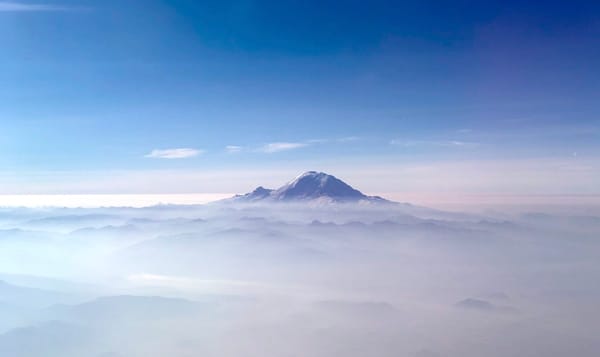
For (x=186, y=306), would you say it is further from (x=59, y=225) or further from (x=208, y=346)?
(x=59, y=225)

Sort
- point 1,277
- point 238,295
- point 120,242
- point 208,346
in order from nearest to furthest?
1. point 208,346
2. point 238,295
3. point 1,277
4. point 120,242

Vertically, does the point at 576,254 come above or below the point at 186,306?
above

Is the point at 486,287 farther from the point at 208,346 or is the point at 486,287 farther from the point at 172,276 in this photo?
the point at 172,276

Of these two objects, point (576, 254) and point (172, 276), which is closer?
point (576, 254)

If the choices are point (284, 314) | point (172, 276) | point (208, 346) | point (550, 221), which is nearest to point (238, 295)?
point (284, 314)

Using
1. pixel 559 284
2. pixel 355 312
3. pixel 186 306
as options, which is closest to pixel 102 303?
pixel 186 306

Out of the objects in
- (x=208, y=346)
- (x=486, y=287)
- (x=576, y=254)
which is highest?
(x=576, y=254)

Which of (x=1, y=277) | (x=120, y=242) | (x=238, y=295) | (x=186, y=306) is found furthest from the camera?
(x=120, y=242)
